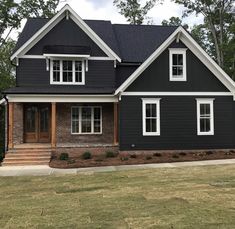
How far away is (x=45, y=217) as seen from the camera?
8258 millimetres

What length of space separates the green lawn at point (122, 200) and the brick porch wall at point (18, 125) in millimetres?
8524

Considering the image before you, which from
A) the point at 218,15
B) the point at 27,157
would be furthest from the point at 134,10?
the point at 27,157

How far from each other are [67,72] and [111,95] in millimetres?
3473

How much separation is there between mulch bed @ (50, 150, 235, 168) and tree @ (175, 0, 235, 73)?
21.7 metres

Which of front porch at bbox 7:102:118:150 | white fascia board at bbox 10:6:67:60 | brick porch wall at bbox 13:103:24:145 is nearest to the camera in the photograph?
white fascia board at bbox 10:6:67:60

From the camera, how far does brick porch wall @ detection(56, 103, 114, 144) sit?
23.8 m

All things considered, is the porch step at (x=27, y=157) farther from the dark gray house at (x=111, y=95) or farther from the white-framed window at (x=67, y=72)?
the white-framed window at (x=67, y=72)

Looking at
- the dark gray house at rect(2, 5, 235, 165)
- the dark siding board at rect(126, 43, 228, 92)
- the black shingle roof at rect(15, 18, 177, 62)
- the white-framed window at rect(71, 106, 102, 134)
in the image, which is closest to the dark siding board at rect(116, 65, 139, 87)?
the dark gray house at rect(2, 5, 235, 165)

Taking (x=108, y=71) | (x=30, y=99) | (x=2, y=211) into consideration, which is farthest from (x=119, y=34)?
(x=2, y=211)

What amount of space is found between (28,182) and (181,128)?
10873 millimetres

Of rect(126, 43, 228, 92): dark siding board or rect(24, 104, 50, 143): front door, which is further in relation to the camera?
rect(24, 104, 50, 143): front door

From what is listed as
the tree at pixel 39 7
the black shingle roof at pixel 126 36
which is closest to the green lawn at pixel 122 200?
the black shingle roof at pixel 126 36

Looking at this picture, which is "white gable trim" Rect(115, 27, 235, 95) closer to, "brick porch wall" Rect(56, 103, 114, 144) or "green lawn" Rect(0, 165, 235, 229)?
"brick porch wall" Rect(56, 103, 114, 144)

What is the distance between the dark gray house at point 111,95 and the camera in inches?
861
